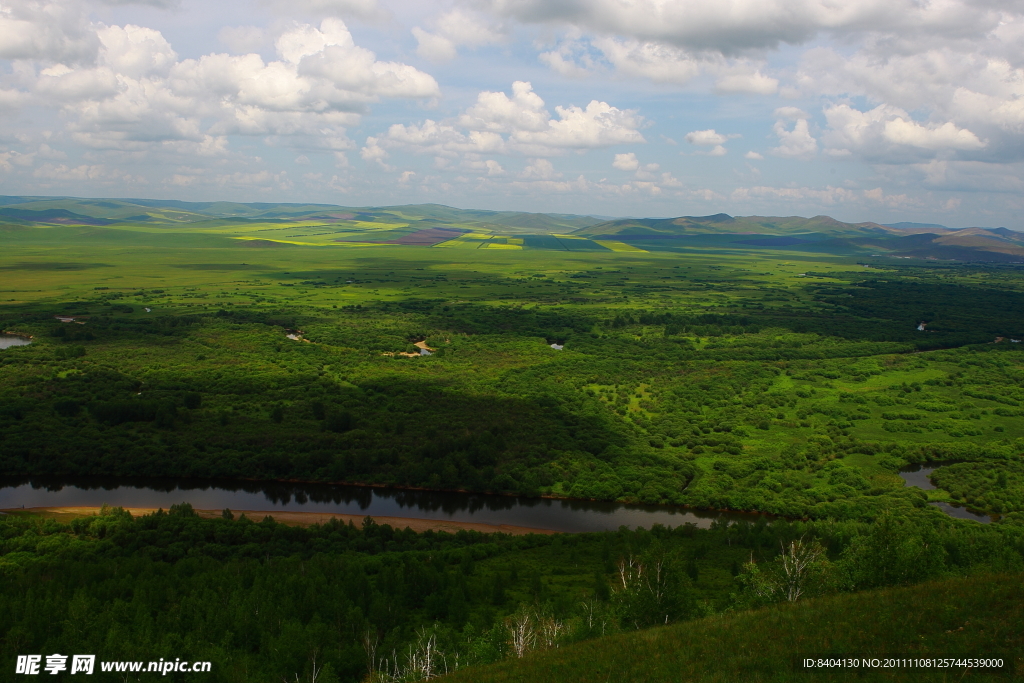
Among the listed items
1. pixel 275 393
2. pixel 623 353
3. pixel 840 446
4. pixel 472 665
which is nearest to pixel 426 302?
pixel 623 353

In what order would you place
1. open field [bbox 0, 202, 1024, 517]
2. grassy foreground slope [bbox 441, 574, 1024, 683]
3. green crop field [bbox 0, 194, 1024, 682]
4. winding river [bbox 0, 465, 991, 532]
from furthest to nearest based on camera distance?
open field [bbox 0, 202, 1024, 517] → winding river [bbox 0, 465, 991, 532] → green crop field [bbox 0, 194, 1024, 682] → grassy foreground slope [bbox 441, 574, 1024, 683]

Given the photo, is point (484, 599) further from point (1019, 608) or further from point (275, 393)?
point (275, 393)

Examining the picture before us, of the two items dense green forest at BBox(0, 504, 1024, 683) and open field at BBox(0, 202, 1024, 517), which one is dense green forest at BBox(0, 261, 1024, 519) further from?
dense green forest at BBox(0, 504, 1024, 683)

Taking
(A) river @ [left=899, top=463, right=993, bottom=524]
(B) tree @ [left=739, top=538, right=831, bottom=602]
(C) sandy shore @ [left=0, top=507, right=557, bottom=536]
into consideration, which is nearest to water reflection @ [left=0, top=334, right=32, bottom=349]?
(C) sandy shore @ [left=0, top=507, right=557, bottom=536]

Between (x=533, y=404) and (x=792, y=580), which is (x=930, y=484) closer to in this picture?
(x=792, y=580)

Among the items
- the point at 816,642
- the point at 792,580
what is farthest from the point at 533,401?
the point at 816,642

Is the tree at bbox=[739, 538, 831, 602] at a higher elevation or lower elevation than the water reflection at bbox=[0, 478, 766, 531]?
higher

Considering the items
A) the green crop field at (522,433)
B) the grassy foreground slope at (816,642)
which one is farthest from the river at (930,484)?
the grassy foreground slope at (816,642)
